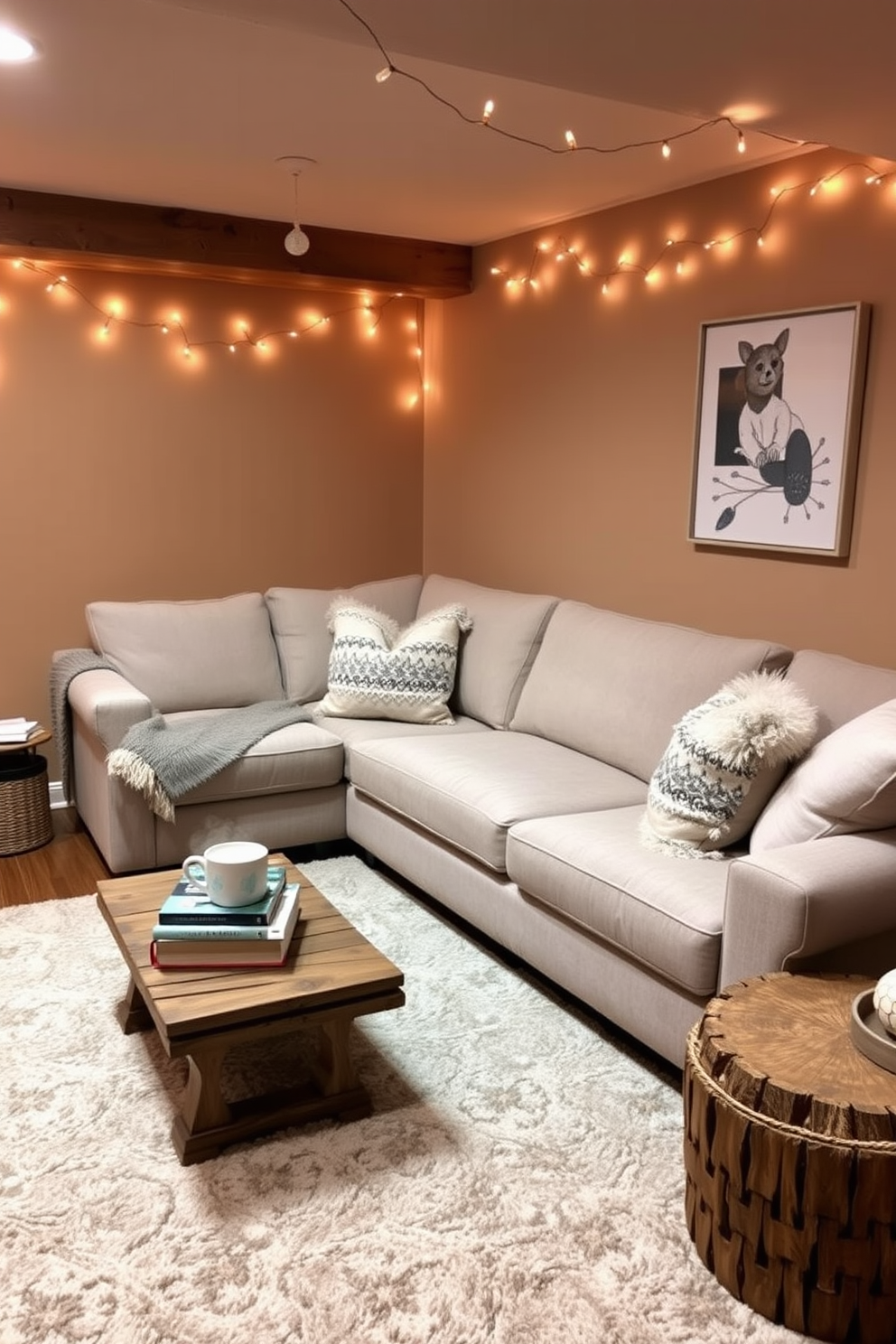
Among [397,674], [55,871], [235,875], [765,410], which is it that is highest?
[765,410]

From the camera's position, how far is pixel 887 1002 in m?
1.79

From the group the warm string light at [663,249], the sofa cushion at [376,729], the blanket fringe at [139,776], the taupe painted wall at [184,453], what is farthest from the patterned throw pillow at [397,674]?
the warm string light at [663,249]

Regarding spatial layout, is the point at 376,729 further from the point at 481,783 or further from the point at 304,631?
the point at 481,783

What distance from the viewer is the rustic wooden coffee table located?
2143 mm

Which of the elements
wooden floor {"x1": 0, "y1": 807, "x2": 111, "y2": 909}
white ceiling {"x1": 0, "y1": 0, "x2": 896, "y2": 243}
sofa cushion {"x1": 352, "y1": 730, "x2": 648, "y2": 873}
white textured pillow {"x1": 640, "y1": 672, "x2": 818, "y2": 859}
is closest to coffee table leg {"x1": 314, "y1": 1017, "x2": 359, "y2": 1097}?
sofa cushion {"x1": 352, "y1": 730, "x2": 648, "y2": 873}

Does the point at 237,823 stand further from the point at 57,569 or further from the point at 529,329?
the point at 529,329

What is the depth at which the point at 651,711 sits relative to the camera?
10.8ft

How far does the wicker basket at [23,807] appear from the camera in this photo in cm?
388

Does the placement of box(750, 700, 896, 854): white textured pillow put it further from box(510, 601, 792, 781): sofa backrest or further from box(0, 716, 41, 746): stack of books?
box(0, 716, 41, 746): stack of books

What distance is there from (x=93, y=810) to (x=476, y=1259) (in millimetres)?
2371

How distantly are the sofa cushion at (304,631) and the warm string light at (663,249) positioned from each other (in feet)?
4.86

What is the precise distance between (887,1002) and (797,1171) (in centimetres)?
31

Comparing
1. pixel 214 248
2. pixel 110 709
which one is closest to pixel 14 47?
pixel 214 248

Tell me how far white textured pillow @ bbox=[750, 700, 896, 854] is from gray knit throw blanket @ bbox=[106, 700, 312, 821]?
1.81m
